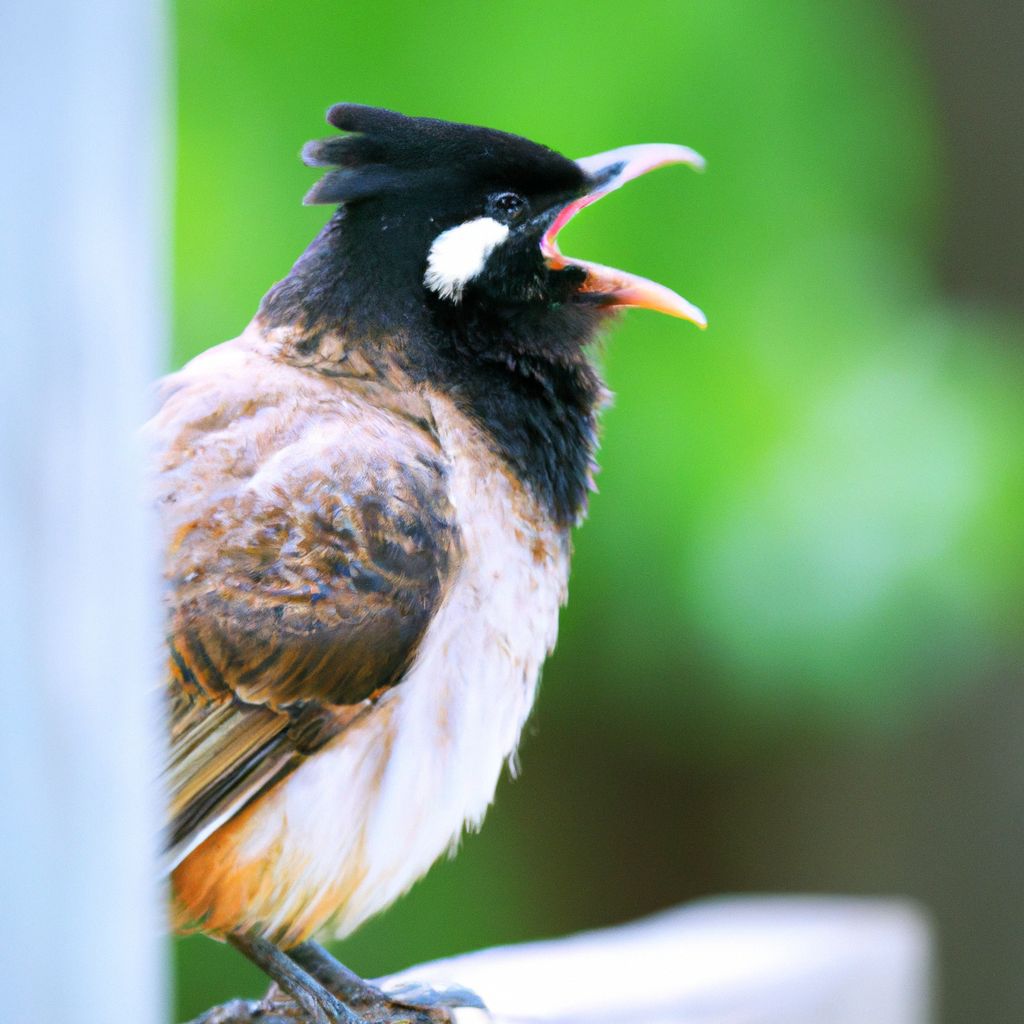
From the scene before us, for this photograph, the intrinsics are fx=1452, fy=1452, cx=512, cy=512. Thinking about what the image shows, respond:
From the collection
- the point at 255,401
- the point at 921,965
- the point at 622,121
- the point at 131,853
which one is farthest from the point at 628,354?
the point at 131,853

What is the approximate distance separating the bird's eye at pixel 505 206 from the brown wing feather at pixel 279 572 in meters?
0.13

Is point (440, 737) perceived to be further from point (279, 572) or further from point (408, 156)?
point (408, 156)

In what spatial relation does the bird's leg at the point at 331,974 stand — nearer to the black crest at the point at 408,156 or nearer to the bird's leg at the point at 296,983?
the bird's leg at the point at 296,983

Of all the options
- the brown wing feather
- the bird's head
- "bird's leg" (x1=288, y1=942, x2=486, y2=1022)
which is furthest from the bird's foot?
the bird's head

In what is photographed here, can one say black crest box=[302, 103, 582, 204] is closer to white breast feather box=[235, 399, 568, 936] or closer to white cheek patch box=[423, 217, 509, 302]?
white cheek patch box=[423, 217, 509, 302]

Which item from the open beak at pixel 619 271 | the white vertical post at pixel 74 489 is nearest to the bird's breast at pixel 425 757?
the open beak at pixel 619 271

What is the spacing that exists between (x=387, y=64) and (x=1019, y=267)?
113cm

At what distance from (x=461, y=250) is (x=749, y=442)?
2.98 ft

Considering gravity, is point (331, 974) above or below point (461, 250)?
below

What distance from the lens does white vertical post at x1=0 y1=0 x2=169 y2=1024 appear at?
0.41 metres

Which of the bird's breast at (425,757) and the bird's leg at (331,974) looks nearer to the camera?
the bird's breast at (425,757)

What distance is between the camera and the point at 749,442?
1.65m

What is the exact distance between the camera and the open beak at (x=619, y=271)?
0.81 metres

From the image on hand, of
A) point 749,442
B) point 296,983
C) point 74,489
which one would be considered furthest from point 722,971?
point 74,489
